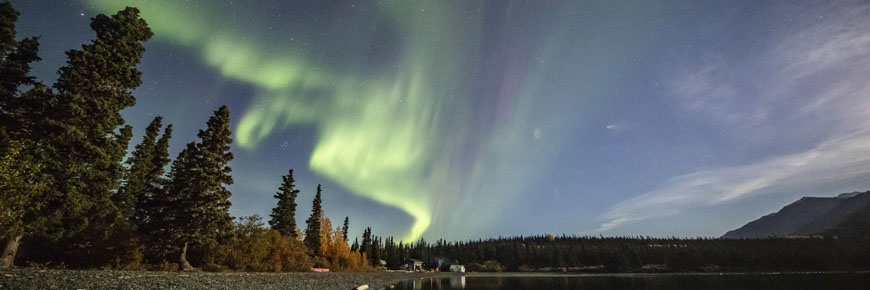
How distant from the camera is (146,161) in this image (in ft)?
161

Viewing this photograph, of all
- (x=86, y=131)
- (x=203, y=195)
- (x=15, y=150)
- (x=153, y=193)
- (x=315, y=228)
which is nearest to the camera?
(x=15, y=150)

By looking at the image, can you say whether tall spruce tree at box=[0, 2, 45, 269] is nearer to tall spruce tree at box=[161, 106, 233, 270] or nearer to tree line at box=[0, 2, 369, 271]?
tree line at box=[0, 2, 369, 271]

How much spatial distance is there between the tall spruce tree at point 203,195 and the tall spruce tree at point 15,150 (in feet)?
41.0

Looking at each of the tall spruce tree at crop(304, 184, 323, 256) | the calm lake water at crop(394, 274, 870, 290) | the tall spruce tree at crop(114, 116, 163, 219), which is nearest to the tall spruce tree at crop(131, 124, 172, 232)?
the tall spruce tree at crop(114, 116, 163, 219)

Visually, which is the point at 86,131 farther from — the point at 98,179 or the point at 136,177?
the point at 136,177

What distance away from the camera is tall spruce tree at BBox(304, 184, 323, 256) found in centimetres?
7606

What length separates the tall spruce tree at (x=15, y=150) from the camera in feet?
62.7

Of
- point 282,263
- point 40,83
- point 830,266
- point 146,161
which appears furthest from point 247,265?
point 830,266

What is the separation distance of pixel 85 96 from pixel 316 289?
20.8 m

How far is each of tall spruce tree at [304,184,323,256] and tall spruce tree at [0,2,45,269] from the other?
55.2m

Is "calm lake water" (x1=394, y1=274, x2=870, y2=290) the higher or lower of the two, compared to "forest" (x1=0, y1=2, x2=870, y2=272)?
lower

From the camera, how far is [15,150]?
1894 cm

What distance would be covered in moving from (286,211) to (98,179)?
40.9 metres

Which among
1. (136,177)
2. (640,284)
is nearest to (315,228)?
(136,177)
